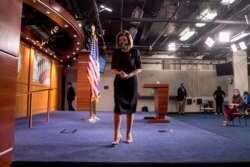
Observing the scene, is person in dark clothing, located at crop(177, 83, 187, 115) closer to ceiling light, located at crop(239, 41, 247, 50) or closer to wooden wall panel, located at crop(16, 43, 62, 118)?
ceiling light, located at crop(239, 41, 247, 50)

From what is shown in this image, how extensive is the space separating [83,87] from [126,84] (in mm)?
8734

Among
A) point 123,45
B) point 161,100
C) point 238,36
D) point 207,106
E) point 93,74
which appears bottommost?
point 207,106

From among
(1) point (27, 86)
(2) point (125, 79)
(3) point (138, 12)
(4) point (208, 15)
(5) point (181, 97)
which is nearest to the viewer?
(2) point (125, 79)

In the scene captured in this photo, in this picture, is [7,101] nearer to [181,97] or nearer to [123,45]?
[123,45]

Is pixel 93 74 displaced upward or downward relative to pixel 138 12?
downward

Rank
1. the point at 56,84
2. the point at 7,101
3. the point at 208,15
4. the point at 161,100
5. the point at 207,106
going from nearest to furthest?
the point at 7,101, the point at 161,100, the point at 208,15, the point at 207,106, the point at 56,84

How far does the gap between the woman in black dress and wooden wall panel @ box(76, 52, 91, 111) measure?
27.4 feet

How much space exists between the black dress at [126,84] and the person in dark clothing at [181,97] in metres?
10.3

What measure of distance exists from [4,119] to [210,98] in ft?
45.1

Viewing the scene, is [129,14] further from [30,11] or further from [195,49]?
[195,49]

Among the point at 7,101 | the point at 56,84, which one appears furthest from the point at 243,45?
the point at 7,101

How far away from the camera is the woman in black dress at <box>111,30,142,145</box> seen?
9.86ft

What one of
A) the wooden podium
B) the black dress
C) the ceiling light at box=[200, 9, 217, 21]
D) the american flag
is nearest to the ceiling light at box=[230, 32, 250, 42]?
the ceiling light at box=[200, 9, 217, 21]

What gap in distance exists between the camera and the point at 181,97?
512 inches
